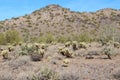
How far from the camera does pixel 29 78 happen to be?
1309cm

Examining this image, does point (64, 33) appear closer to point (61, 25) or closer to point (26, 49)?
point (61, 25)

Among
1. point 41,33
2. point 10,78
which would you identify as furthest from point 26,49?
point 41,33

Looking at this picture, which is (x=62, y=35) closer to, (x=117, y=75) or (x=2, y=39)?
(x=2, y=39)

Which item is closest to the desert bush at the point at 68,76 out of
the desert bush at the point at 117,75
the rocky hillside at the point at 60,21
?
the desert bush at the point at 117,75

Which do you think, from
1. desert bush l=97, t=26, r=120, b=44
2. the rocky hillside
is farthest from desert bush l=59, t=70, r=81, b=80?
the rocky hillside

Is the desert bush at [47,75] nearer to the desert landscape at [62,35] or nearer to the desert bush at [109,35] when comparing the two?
the desert landscape at [62,35]

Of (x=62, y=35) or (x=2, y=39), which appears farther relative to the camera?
(x=62, y=35)

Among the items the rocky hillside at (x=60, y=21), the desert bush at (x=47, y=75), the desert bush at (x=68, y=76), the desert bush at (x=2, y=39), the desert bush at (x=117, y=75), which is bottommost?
the desert bush at (x=117, y=75)

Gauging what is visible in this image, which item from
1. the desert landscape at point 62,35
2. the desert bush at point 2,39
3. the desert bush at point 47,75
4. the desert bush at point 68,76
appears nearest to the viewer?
the desert bush at point 47,75

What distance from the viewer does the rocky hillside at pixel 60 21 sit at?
2601 inches

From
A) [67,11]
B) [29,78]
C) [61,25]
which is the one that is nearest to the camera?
[29,78]

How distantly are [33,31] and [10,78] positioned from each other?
2049 inches

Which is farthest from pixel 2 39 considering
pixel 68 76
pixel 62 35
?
pixel 68 76

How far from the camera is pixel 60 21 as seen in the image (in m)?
70.2
